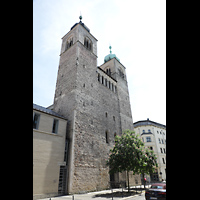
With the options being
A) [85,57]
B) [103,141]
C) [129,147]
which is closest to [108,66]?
[85,57]

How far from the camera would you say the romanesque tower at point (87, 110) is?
599 inches

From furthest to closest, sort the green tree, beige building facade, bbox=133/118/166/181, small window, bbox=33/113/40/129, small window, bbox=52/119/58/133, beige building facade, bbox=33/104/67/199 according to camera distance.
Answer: beige building facade, bbox=133/118/166/181
small window, bbox=52/119/58/133
the green tree
small window, bbox=33/113/40/129
beige building facade, bbox=33/104/67/199

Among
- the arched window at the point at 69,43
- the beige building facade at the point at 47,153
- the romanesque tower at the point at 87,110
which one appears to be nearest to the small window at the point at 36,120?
the beige building facade at the point at 47,153

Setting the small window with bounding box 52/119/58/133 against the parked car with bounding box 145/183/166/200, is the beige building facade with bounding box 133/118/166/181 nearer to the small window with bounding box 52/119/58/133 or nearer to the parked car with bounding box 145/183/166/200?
the parked car with bounding box 145/183/166/200

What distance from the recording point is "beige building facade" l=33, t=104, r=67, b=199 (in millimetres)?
12109

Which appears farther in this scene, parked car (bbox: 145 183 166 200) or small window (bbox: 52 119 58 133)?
small window (bbox: 52 119 58 133)

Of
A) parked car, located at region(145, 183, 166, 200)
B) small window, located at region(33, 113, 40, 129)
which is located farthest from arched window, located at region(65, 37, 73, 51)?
parked car, located at region(145, 183, 166, 200)

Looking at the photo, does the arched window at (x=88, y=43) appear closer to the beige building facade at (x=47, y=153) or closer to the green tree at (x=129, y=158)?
the beige building facade at (x=47, y=153)

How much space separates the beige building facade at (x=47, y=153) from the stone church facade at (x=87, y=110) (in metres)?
1.07

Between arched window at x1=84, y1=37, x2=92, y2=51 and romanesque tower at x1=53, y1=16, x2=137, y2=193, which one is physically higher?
arched window at x1=84, y1=37, x2=92, y2=51
